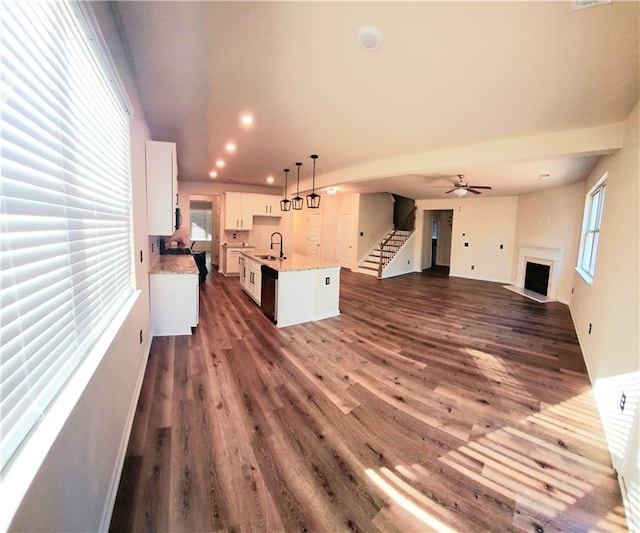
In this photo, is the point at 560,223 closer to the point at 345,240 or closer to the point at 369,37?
the point at 345,240

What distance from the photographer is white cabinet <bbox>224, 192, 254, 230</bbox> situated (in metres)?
7.64

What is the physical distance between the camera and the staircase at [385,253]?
352 inches

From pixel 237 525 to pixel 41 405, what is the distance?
1.06m

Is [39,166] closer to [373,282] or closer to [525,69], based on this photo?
[525,69]

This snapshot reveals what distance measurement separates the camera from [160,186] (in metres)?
3.42

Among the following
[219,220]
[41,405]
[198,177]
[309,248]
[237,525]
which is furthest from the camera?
[309,248]

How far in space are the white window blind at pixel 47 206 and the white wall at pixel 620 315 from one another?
2684 millimetres

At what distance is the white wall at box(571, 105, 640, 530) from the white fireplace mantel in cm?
333

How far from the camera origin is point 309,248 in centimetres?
1090

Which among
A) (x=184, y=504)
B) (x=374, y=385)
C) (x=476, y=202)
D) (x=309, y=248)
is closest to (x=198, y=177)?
(x=309, y=248)

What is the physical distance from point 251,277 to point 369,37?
4414 millimetres

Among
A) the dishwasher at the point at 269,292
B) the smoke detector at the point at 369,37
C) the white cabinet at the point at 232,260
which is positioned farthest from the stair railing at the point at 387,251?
the smoke detector at the point at 369,37

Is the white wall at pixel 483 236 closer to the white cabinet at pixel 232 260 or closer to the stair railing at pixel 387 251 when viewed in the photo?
the stair railing at pixel 387 251

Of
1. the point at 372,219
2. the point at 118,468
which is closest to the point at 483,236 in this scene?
the point at 372,219
